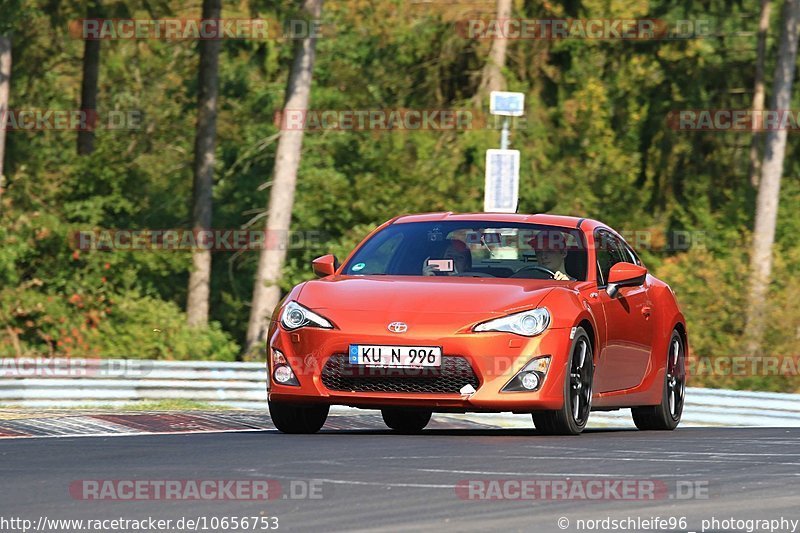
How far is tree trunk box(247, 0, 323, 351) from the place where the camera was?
3331 centimetres

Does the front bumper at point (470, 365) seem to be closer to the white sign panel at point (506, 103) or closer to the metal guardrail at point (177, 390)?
the metal guardrail at point (177, 390)

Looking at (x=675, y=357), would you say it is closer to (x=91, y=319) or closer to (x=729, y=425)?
(x=729, y=425)

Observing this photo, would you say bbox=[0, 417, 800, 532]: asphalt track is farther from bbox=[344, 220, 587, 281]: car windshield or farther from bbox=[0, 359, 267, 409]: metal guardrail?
bbox=[0, 359, 267, 409]: metal guardrail

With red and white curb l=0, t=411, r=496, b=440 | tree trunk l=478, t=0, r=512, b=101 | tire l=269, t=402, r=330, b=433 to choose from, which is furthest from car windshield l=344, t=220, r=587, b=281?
tree trunk l=478, t=0, r=512, b=101

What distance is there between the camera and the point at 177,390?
21859 mm

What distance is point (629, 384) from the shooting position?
45.3ft

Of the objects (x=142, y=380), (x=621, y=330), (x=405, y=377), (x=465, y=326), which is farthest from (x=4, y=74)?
(x=465, y=326)

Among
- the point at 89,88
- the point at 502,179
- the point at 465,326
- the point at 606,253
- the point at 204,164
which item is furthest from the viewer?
the point at 89,88

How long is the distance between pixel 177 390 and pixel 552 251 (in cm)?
949

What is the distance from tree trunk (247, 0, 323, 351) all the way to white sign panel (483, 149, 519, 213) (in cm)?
1462

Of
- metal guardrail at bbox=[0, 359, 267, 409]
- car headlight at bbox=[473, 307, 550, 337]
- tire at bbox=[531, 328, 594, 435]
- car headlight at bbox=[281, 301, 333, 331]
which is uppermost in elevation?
car headlight at bbox=[473, 307, 550, 337]

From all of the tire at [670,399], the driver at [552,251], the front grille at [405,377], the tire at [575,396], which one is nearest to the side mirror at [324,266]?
the front grille at [405,377]

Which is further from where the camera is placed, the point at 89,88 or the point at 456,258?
the point at 89,88

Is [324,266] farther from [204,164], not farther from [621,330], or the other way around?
[204,164]
